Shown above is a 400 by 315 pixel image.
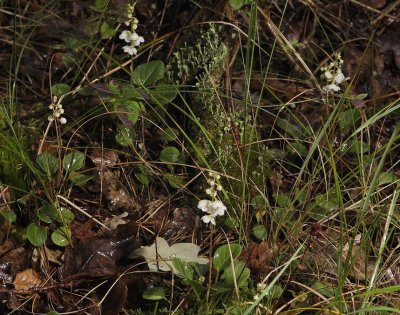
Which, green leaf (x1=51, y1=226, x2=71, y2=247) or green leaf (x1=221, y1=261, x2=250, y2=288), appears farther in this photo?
green leaf (x1=51, y1=226, x2=71, y2=247)

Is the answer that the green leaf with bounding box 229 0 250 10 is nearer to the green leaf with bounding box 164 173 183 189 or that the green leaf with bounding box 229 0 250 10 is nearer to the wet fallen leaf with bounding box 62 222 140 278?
the green leaf with bounding box 164 173 183 189

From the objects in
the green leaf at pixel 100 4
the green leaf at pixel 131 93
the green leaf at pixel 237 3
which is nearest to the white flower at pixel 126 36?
the green leaf at pixel 131 93

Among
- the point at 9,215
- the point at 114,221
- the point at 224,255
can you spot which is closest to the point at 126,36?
the point at 114,221

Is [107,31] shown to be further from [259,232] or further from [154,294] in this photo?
[154,294]

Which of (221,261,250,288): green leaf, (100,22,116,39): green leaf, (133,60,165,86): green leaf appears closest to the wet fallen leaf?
(221,261,250,288): green leaf

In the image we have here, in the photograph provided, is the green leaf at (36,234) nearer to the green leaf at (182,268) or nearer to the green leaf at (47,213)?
the green leaf at (47,213)

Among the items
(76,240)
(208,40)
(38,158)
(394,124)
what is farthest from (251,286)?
(394,124)
